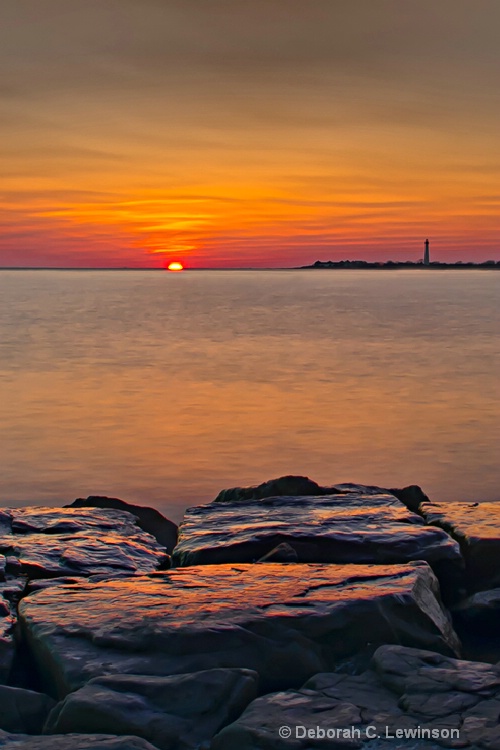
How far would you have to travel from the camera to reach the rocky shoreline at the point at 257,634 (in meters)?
3.94

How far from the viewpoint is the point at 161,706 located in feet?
13.3

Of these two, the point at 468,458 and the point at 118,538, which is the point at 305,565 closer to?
the point at 118,538

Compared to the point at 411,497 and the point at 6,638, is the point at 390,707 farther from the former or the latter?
the point at 411,497

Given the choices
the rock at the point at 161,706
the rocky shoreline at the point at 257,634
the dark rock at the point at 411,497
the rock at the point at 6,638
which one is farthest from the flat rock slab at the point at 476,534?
the rock at the point at 6,638

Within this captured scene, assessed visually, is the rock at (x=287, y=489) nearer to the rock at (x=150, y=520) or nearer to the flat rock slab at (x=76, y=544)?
the rock at (x=150, y=520)

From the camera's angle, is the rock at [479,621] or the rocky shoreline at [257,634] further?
the rock at [479,621]

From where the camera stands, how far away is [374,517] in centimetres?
689

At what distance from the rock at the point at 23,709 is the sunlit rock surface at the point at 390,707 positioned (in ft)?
3.17

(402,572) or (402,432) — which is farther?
(402,432)

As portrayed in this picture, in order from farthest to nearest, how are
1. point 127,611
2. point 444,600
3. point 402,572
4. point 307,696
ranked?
point 444,600, point 402,572, point 127,611, point 307,696

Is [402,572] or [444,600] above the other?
[402,572]

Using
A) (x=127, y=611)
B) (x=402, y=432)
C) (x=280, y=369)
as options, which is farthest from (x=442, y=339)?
(x=127, y=611)

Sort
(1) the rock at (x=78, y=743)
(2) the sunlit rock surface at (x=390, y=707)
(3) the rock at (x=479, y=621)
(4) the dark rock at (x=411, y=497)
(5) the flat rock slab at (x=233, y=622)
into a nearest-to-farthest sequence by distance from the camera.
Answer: (1) the rock at (x=78, y=743) < (2) the sunlit rock surface at (x=390, y=707) < (5) the flat rock slab at (x=233, y=622) < (3) the rock at (x=479, y=621) < (4) the dark rock at (x=411, y=497)

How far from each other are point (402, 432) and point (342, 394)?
17.6ft
